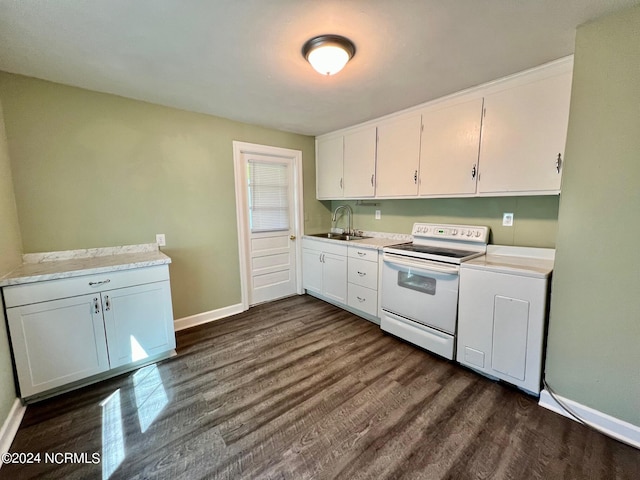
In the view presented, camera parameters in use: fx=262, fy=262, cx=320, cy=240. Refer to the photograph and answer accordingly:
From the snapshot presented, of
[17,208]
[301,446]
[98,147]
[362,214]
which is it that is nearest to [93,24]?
[98,147]

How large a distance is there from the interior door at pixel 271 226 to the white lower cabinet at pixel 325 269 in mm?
216

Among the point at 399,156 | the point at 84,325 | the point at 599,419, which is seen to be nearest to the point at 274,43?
the point at 399,156

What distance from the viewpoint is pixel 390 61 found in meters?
1.86

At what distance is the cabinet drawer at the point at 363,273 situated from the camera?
9.64ft

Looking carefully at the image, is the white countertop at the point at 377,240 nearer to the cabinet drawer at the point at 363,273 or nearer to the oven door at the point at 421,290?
the cabinet drawer at the point at 363,273

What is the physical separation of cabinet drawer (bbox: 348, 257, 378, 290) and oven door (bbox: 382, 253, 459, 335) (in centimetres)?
17

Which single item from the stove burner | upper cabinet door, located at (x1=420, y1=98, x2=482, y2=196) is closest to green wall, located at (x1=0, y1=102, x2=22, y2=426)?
the stove burner

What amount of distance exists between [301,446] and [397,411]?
68 cm

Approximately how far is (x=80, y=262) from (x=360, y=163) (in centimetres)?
300

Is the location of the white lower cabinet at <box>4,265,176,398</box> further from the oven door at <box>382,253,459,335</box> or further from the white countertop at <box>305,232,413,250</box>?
the oven door at <box>382,253,459,335</box>

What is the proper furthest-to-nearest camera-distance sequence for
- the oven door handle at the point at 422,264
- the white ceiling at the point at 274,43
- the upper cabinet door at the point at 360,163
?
the upper cabinet door at the point at 360,163 → the oven door handle at the point at 422,264 → the white ceiling at the point at 274,43

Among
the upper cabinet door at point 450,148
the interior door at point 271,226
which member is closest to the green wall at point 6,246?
the interior door at point 271,226

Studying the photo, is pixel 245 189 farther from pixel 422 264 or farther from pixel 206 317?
pixel 422 264

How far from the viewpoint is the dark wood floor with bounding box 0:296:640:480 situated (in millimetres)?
1390
